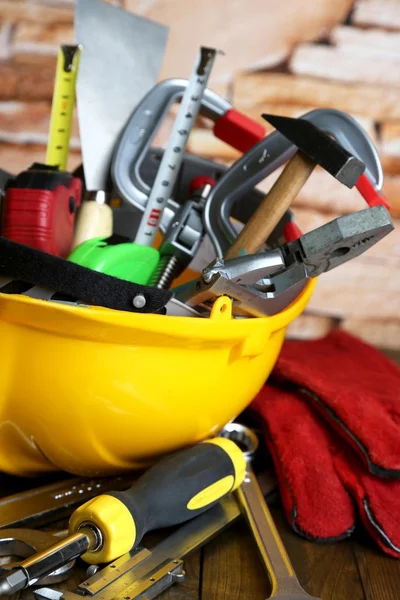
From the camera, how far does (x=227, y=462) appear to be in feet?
1.76

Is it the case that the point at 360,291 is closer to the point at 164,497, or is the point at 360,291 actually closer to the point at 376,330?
the point at 376,330

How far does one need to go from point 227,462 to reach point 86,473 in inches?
4.3

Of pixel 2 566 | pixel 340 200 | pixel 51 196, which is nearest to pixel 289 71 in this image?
pixel 340 200

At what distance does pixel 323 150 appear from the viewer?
496mm

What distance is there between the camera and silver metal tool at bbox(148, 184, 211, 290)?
0.56m

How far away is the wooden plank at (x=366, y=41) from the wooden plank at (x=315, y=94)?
5cm

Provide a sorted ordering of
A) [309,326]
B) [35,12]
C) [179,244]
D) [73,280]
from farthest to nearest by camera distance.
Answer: [309,326]
[35,12]
[179,244]
[73,280]

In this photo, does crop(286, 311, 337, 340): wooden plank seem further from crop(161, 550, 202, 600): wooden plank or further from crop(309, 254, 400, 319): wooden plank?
crop(161, 550, 202, 600): wooden plank

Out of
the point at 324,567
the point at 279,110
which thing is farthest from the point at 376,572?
the point at 279,110

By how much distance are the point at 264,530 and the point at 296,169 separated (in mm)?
276

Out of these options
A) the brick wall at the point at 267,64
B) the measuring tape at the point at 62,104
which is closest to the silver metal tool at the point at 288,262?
the measuring tape at the point at 62,104

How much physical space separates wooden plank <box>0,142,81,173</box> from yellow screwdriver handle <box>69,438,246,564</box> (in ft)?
1.86

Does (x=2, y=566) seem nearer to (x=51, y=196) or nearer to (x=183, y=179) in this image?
(x=51, y=196)

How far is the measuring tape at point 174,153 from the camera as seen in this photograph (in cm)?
61
